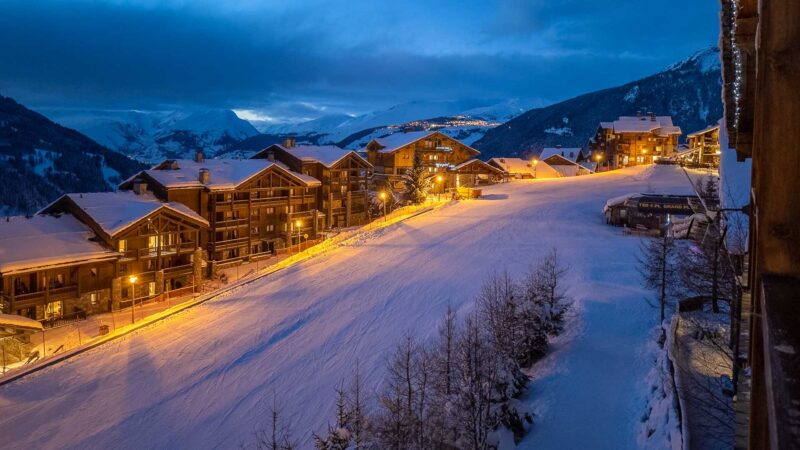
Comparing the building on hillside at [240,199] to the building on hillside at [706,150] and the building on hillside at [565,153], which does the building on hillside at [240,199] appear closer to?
the building on hillside at [706,150]

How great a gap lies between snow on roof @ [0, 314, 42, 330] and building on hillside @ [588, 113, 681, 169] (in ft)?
277

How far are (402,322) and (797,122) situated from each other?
87.0 feet

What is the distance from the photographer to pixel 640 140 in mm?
90625

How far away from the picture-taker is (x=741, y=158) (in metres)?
7.98

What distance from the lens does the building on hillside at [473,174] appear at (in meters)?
75.8

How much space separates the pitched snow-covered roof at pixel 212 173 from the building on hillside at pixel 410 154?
22.5 meters

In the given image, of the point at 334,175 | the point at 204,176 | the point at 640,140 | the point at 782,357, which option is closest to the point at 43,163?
the point at 334,175

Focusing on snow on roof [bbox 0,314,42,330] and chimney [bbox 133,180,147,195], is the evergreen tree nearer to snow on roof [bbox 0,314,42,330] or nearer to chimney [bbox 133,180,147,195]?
chimney [bbox 133,180,147,195]

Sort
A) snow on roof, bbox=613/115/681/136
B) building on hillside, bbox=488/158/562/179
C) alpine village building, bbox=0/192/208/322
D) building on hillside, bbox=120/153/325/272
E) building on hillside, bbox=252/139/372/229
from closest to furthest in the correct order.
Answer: alpine village building, bbox=0/192/208/322 < building on hillside, bbox=120/153/325/272 < building on hillside, bbox=252/139/372/229 < building on hillside, bbox=488/158/562/179 < snow on roof, bbox=613/115/681/136

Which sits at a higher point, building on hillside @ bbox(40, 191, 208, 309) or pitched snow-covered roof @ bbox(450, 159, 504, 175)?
pitched snow-covered roof @ bbox(450, 159, 504, 175)

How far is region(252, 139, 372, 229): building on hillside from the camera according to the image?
63.0m

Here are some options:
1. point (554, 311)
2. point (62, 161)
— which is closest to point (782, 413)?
point (554, 311)

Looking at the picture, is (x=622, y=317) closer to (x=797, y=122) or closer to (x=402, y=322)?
(x=402, y=322)

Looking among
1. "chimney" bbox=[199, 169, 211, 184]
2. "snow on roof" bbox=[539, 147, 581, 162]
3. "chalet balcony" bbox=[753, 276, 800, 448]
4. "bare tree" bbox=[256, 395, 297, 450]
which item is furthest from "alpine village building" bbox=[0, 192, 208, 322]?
"snow on roof" bbox=[539, 147, 581, 162]
